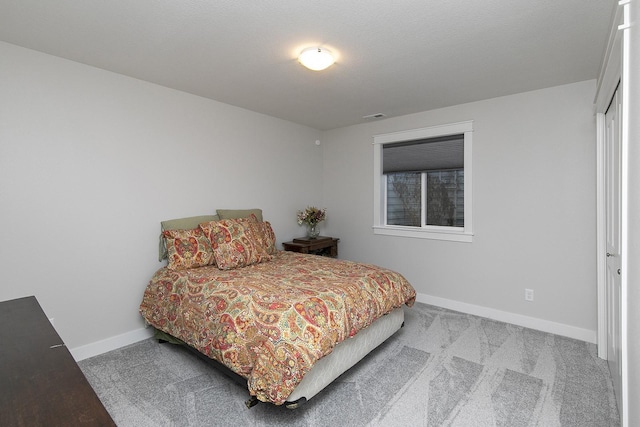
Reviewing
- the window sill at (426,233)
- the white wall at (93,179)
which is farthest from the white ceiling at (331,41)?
the window sill at (426,233)

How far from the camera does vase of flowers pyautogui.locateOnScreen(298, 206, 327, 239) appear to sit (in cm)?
446

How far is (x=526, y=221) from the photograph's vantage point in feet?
10.6

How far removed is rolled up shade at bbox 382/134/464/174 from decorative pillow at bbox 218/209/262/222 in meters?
1.83

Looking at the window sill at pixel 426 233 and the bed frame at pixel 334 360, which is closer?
the bed frame at pixel 334 360

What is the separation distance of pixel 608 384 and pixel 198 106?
419 cm

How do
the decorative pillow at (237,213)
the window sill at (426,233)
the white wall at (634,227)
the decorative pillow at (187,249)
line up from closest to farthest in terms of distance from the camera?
the white wall at (634,227) → the decorative pillow at (187,249) → the decorative pillow at (237,213) → the window sill at (426,233)

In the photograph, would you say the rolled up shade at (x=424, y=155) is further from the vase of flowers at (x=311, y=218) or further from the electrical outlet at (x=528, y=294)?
the electrical outlet at (x=528, y=294)

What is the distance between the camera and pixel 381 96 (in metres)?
3.28

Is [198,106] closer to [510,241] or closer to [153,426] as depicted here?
[153,426]

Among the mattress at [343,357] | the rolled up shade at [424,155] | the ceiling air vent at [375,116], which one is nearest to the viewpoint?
the mattress at [343,357]

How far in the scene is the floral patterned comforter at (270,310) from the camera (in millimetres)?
1774

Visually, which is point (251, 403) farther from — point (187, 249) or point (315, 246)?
point (315, 246)

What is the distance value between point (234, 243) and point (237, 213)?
684mm

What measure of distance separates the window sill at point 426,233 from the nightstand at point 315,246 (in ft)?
2.09
